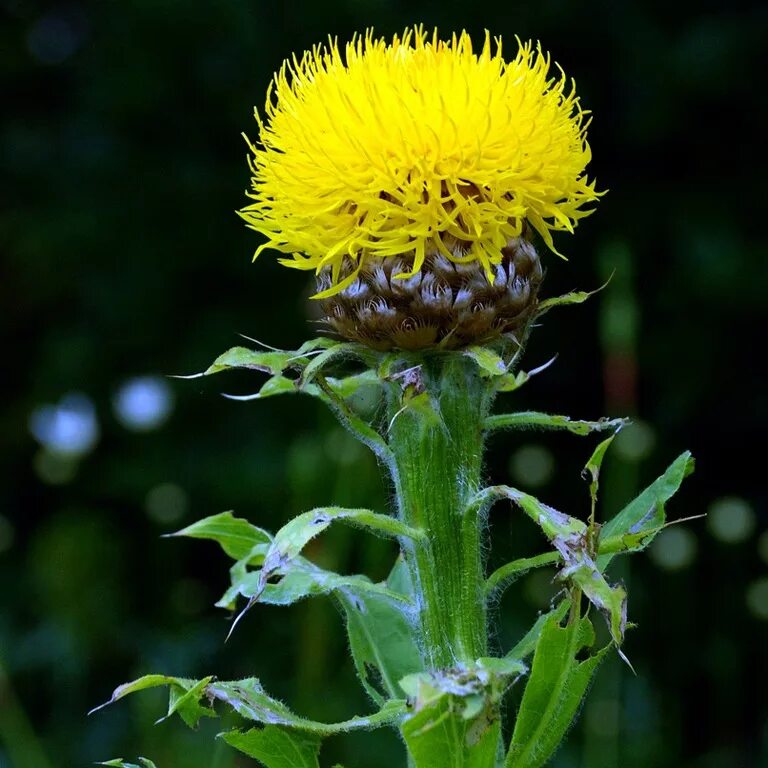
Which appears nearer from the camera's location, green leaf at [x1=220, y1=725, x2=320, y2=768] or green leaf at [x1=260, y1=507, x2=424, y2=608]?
green leaf at [x1=260, y1=507, x2=424, y2=608]

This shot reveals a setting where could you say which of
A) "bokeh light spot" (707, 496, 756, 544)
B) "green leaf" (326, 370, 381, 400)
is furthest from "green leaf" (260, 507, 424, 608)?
"bokeh light spot" (707, 496, 756, 544)

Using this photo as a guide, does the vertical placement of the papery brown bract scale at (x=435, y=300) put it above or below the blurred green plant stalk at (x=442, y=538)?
above

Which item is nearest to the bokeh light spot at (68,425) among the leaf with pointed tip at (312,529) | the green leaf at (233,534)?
the green leaf at (233,534)

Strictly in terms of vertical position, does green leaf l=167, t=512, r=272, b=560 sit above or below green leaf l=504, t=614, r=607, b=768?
above

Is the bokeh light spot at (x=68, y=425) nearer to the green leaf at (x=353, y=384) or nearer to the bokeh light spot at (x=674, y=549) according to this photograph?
the bokeh light spot at (x=674, y=549)

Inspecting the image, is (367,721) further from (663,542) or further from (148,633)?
(148,633)

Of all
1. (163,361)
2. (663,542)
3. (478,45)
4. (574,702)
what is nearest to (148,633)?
(163,361)

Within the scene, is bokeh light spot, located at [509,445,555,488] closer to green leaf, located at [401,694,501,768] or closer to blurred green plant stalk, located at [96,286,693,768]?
blurred green plant stalk, located at [96,286,693,768]
